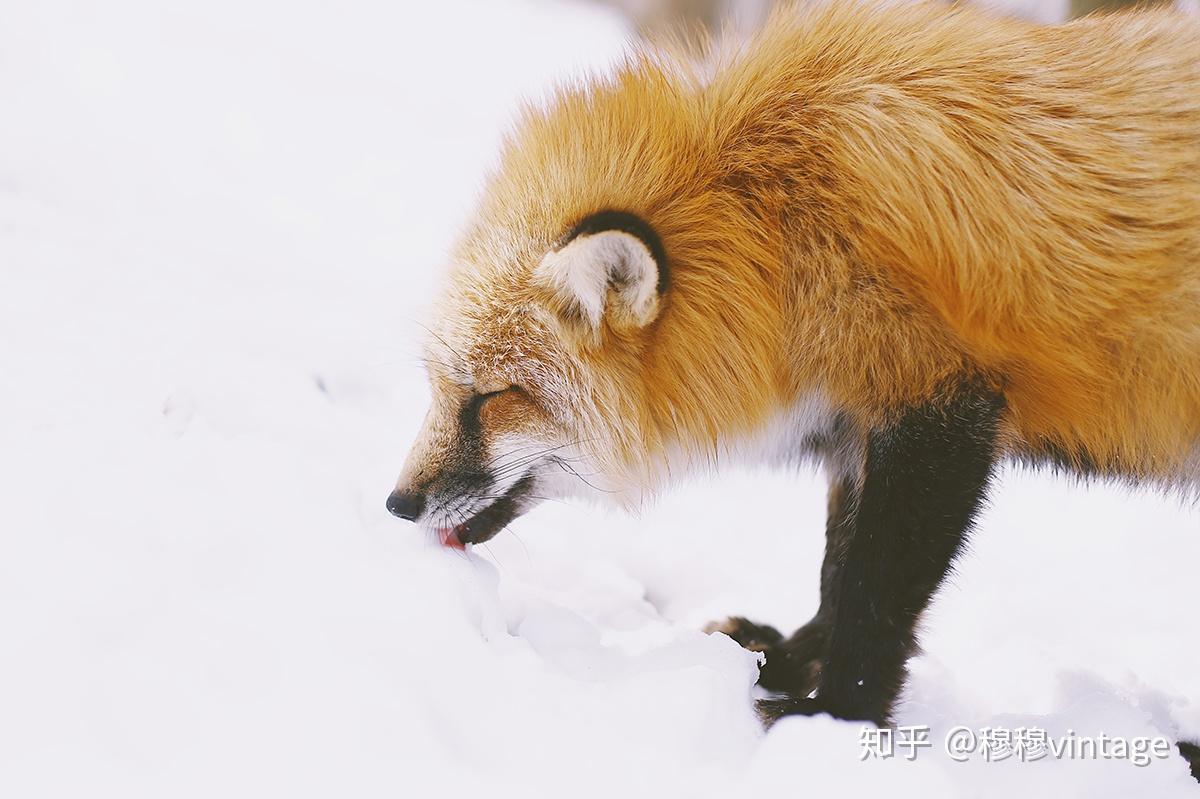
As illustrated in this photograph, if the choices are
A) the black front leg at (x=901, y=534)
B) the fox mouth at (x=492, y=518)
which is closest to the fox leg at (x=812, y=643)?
the black front leg at (x=901, y=534)

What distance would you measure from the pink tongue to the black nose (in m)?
0.11

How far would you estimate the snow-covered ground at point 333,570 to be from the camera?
2.23m

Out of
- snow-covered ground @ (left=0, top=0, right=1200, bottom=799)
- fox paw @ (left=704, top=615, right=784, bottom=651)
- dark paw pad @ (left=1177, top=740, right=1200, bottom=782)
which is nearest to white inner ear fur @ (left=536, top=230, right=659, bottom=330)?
snow-covered ground @ (left=0, top=0, right=1200, bottom=799)

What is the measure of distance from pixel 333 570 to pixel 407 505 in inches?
22.8

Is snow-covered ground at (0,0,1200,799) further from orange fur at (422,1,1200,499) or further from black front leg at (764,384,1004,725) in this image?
orange fur at (422,1,1200,499)

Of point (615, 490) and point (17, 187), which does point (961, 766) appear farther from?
point (17, 187)

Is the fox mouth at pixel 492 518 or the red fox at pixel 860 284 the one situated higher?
the red fox at pixel 860 284

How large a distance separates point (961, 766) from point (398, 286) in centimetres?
479

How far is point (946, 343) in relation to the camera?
9.90ft

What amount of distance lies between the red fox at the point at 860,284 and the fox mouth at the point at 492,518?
1 cm

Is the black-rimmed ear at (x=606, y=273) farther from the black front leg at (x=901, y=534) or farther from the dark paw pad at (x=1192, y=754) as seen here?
the dark paw pad at (x=1192, y=754)

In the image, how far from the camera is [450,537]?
3.42 m

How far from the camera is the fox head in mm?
3184

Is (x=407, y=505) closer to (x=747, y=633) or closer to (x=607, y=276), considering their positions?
(x=607, y=276)
